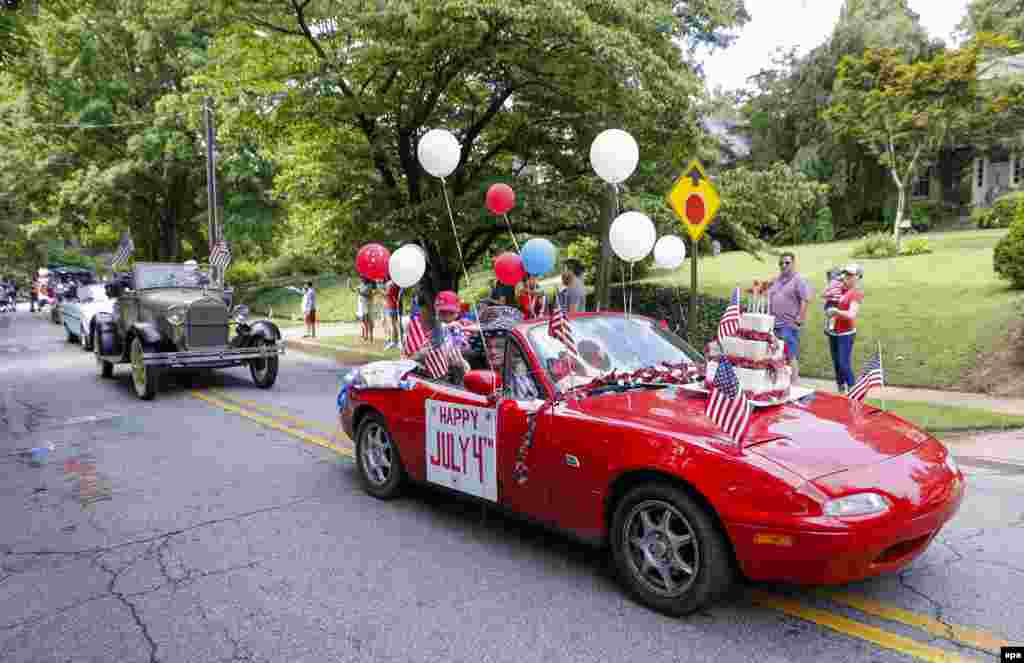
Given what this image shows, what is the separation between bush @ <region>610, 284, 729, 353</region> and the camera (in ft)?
43.3

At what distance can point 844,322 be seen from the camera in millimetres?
8766

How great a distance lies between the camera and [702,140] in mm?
12477

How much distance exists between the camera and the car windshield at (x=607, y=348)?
14.0 ft

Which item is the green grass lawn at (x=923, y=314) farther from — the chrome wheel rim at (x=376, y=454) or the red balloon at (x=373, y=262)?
the chrome wheel rim at (x=376, y=454)

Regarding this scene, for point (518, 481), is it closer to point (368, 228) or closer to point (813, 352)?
point (813, 352)

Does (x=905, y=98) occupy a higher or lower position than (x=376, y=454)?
higher

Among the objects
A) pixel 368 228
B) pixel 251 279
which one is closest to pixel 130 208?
pixel 251 279

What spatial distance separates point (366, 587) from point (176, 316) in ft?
27.2

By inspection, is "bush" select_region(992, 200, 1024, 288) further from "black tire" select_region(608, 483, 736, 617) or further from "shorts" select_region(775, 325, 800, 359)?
"black tire" select_region(608, 483, 736, 617)

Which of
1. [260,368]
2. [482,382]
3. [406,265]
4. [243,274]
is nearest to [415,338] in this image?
[406,265]

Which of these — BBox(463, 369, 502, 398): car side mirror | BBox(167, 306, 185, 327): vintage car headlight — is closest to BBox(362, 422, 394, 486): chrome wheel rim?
BBox(463, 369, 502, 398): car side mirror

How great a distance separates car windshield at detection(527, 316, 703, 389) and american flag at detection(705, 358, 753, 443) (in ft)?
2.96

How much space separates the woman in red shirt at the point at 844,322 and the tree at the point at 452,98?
3661 millimetres

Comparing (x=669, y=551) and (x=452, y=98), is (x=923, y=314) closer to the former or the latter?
(x=452, y=98)
